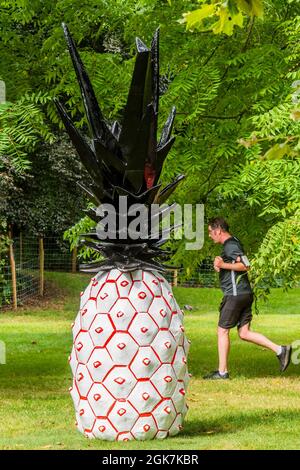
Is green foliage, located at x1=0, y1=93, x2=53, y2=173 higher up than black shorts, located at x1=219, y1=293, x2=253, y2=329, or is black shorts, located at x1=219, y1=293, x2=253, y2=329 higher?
green foliage, located at x1=0, y1=93, x2=53, y2=173

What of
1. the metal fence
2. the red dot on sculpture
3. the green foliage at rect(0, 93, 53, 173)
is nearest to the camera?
the red dot on sculpture

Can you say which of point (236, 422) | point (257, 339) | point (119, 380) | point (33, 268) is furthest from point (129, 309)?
point (33, 268)

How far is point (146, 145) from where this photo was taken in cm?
666

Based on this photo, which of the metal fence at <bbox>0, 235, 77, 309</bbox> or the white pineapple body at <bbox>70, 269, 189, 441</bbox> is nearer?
the white pineapple body at <bbox>70, 269, 189, 441</bbox>

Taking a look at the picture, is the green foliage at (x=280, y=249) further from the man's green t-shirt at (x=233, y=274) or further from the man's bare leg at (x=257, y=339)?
the man's bare leg at (x=257, y=339)

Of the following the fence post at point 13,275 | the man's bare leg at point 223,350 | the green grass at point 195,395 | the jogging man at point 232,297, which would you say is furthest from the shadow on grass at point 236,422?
the fence post at point 13,275

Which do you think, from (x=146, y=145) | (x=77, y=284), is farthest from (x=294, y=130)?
(x=77, y=284)

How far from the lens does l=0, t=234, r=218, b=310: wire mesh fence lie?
24.2 metres

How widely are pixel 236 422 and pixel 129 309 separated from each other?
181 cm

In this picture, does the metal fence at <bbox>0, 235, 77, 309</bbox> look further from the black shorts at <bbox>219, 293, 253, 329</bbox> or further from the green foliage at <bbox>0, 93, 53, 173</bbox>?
the green foliage at <bbox>0, 93, 53, 173</bbox>

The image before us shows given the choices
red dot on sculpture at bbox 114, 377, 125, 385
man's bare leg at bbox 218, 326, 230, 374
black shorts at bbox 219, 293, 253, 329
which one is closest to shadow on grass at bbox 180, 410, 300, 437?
red dot on sculpture at bbox 114, 377, 125, 385

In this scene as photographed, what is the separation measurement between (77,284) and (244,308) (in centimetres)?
1640

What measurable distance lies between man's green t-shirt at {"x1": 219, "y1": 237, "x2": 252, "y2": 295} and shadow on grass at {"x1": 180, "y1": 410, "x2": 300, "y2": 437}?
3.19 m

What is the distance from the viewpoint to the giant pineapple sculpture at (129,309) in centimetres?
643
